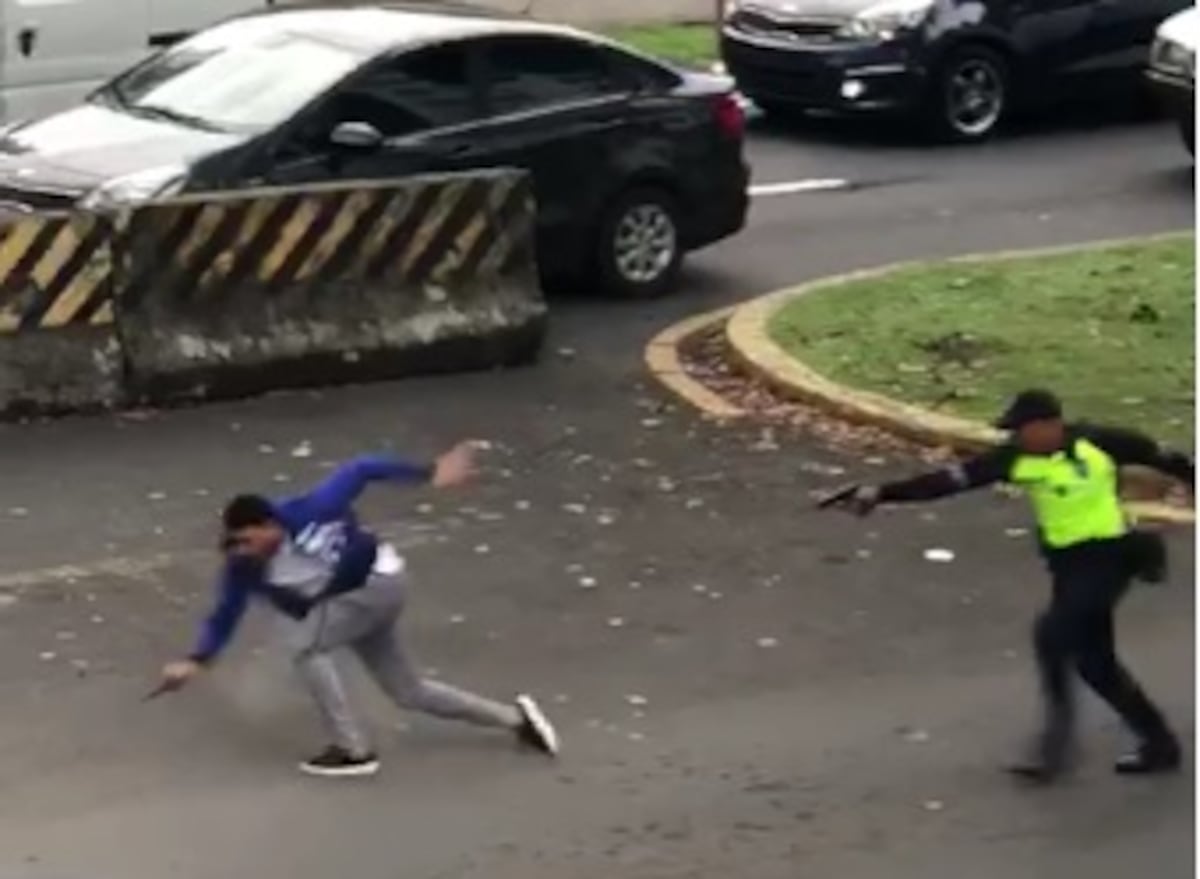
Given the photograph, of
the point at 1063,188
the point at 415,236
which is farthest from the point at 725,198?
the point at 1063,188

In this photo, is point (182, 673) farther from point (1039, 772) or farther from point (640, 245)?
point (640, 245)

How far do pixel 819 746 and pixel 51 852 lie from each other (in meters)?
2.34

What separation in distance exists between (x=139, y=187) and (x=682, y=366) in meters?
2.78

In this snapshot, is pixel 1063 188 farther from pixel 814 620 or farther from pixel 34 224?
pixel 814 620

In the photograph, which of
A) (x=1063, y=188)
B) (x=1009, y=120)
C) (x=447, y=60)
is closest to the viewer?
(x=447, y=60)

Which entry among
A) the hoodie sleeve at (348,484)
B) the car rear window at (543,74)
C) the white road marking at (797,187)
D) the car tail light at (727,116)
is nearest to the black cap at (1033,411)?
the hoodie sleeve at (348,484)

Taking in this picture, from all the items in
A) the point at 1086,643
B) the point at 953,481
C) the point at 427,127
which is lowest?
the point at 427,127

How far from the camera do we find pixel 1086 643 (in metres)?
8.92

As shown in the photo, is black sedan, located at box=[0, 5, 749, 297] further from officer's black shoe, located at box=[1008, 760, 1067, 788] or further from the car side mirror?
officer's black shoe, located at box=[1008, 760, 1067, 788]

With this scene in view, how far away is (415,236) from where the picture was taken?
14.5 m

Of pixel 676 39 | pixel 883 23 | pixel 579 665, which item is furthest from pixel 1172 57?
pixel 579 665

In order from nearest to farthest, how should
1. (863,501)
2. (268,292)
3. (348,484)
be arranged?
1. (863,501)
2. (348,484)
3. (268,292)

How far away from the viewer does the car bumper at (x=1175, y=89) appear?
20547 mm

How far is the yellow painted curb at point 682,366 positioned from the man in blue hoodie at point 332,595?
475 centimetres
